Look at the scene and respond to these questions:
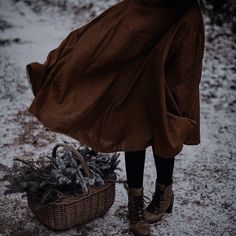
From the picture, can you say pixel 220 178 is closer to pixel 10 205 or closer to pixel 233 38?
pixel 10 205

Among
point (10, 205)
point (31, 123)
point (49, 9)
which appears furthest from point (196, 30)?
point (49, 9)

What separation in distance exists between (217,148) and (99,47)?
1.98m

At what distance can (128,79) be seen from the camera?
2.37m

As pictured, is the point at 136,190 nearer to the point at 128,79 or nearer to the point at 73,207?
the point at 73,207

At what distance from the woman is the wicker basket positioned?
36 centimetres

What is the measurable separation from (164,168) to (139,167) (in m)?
0.17

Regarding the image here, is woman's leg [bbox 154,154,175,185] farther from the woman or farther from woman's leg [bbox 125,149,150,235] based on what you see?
the woman

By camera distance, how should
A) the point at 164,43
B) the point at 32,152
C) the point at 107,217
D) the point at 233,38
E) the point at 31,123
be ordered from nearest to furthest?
1. the point at 164,43
2. the point at 107,217
3. the point at 32,152
4. the point at 31,123
5. the point at 233,38

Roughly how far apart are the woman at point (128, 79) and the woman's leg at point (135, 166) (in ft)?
0.64

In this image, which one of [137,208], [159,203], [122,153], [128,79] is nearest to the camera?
[128,79]

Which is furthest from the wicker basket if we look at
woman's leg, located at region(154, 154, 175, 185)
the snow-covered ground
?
woman's leg, located at region(154, 154, 175, 185)

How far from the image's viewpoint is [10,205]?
3.10 metres

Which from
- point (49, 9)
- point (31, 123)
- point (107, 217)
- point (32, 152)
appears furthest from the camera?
point (49, 9)

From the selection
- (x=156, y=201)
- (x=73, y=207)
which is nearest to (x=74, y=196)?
(x=73, y=207)
